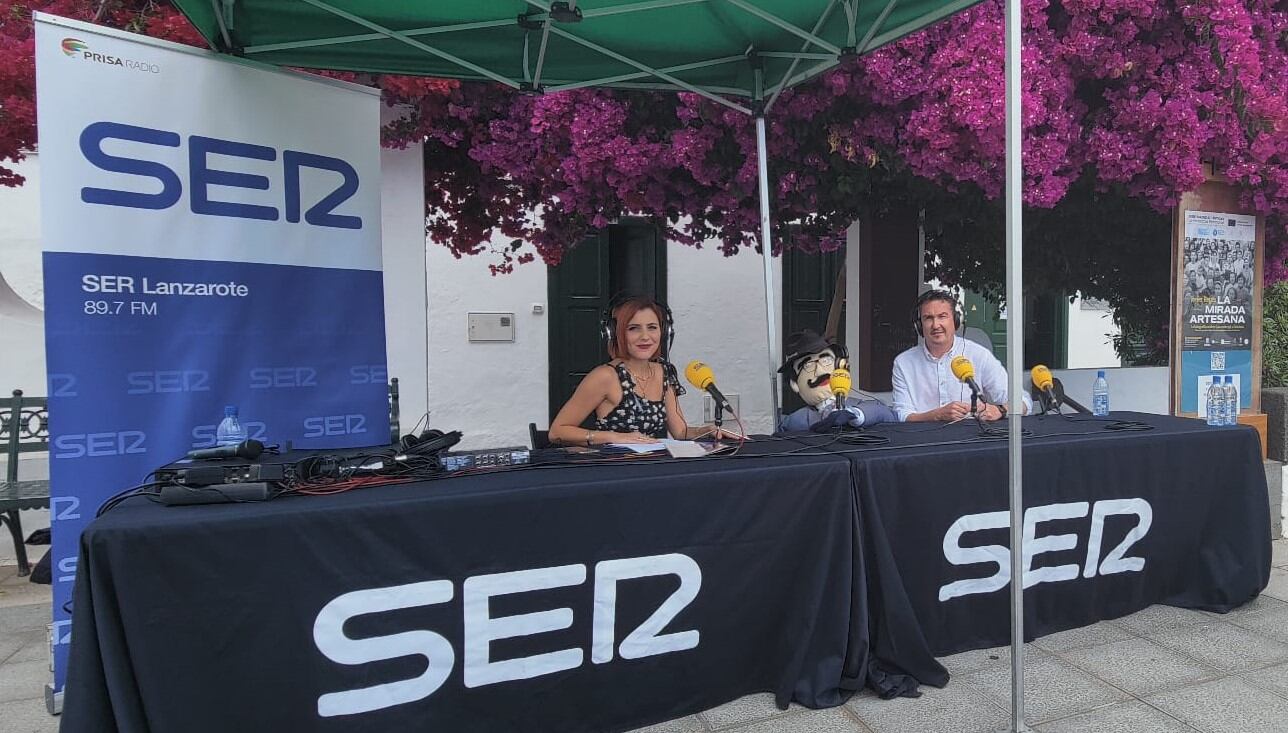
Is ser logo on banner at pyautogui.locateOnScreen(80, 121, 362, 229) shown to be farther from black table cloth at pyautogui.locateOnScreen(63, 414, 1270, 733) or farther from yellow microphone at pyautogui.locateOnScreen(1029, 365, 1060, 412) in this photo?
yellow microphone at pyautogui.locateOnScreen(1029, 365, 1060, 412)

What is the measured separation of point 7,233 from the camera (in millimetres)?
5215

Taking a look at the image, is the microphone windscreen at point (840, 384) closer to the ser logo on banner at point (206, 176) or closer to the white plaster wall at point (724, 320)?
the ser logo on banner at point (206, 176)

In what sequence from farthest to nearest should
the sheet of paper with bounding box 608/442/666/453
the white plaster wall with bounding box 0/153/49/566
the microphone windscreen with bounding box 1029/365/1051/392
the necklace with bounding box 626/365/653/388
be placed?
the white plaster wall with bounding box 0/153/49/566, the microphone windscreen with bounding box 1029/365/1051/392, the necklace with bounding box 626/365/653/388, the sheet of paper with bounding box 608/442/666/453

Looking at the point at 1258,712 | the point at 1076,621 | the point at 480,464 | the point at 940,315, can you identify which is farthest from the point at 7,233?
the point at 1258,712

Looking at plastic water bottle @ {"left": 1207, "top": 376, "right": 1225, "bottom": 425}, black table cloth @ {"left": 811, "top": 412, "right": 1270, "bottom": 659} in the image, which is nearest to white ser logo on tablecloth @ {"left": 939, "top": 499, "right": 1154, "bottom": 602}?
black table cloth @ {"left": 811, "top": 412, "right": 1270, "bottom": 659}

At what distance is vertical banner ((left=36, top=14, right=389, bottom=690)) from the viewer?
2.50 m

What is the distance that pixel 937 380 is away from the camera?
154 inches

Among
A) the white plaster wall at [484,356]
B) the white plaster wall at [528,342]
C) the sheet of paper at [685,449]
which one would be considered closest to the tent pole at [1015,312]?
the sheet of paper at [685,449]

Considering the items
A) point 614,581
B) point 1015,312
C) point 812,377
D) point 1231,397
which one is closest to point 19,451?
point 614,581

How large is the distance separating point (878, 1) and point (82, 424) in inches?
144

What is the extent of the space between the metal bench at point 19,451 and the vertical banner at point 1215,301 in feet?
21.9

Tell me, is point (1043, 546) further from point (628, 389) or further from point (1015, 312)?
point (628, 389)

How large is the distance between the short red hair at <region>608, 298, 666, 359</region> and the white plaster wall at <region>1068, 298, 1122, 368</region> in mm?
4511

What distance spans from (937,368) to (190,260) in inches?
143
